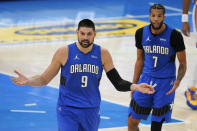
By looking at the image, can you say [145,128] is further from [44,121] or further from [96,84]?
[96,84]

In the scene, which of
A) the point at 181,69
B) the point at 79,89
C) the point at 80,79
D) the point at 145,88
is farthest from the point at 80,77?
the point at 181,69

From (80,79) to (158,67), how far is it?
1645mm

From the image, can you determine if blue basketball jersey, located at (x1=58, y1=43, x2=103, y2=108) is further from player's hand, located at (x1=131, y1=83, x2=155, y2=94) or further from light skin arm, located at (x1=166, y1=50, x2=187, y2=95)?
light skin arm, located at (x1=166, y1=50, x2=187, y2=95)

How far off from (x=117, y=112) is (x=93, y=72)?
13.0 feet

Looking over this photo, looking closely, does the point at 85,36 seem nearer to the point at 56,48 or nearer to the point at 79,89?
the point at 79,89

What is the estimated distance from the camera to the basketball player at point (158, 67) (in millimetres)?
7277

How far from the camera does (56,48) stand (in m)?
14.6

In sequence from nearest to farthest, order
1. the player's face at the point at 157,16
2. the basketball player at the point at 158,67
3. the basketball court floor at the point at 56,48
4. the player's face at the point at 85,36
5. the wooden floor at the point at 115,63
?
the player's face at the point at 85,36
the player's face at the point at 157,16
the basketball player at the point at 158,67
the basketball court floor at the point at 56,48
the wooden floor at the point at 115,63

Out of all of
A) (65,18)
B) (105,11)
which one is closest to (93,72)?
(65,18)

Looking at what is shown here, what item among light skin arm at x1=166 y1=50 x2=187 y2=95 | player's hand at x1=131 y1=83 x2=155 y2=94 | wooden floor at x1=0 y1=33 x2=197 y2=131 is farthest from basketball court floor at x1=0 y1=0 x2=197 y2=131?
player's hand at x1=131 y1=83 x2=155 y2=94

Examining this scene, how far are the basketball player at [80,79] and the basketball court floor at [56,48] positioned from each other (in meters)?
2.88

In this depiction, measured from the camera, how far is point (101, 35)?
1608cm

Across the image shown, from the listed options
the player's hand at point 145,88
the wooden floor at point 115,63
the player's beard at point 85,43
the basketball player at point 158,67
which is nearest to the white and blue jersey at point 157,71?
the basketball player at point 158,67

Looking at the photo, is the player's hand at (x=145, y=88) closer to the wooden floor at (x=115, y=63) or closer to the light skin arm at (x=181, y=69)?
the light skin arm at (x=181, y=69)
